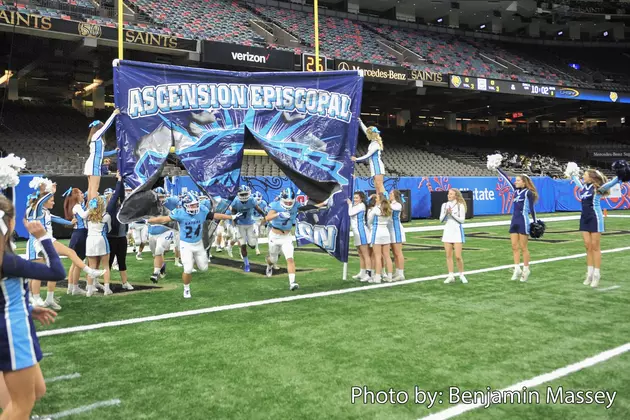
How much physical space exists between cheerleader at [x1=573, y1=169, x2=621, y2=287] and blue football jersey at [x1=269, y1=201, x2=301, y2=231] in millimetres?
4938

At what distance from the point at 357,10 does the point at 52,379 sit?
40.6 meters

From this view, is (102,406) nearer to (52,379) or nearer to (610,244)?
(52,379)

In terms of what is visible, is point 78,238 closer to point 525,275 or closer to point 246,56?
point 525,275

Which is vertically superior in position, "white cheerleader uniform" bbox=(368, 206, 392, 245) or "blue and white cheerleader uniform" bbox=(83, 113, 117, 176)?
"blue and white cheerleader uniform" bbox=(83, 113, 117, 176)

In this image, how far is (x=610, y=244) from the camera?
14109mm

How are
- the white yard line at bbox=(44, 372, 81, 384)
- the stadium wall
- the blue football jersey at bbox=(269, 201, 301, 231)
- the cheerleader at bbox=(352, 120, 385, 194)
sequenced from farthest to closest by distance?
the stadium wall, the cheerleader at bbox=(352, 120, 385, 194), the blue football jersey at bbox=(269, 201, 301, 231), the white yard line at bbox=(44, 372, 81, 384)

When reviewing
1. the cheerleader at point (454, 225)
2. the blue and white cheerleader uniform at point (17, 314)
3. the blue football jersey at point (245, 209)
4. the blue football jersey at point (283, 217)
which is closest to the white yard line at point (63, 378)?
the blue and white cheerleader uniform at point (17, 314)

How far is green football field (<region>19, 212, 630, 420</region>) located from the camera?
13.0ft

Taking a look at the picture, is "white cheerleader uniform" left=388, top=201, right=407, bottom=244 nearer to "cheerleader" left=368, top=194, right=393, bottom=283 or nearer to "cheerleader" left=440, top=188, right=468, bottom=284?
"cheerleader" left=368, top=194, right=393, bottom=283

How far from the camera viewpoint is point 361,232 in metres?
9.37

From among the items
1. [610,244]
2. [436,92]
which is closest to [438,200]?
[610,244]

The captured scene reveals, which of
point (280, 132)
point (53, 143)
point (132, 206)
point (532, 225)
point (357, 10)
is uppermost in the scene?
point (357, 10)

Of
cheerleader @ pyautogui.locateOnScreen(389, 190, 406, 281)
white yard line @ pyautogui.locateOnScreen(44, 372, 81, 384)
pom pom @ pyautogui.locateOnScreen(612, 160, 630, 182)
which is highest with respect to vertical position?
pom pom @ pyautogui.locateOnScreen(612, 160, 630, 182)

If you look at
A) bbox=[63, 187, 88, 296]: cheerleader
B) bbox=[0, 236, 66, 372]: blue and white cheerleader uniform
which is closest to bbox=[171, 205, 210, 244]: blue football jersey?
bbox=[63, 187, 88, 296]: cheerleader
